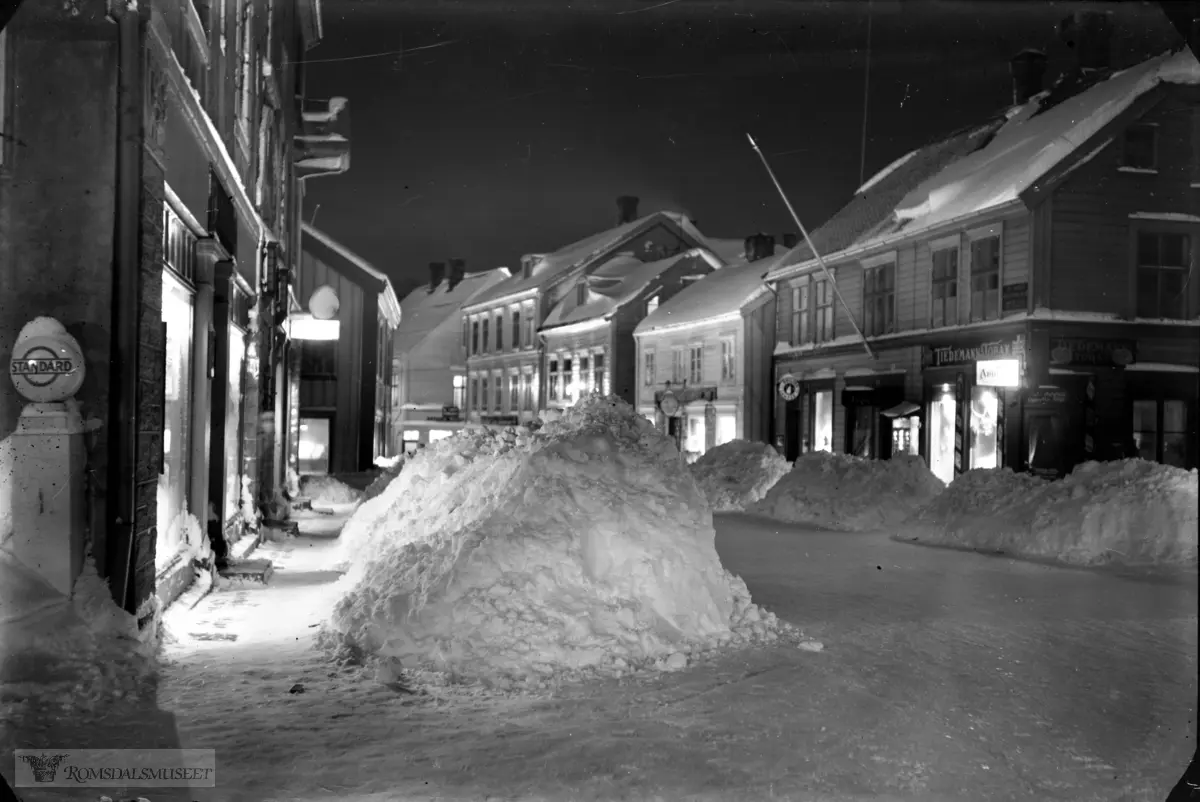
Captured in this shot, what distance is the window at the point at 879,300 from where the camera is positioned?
101 ft

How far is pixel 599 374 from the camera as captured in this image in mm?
51594

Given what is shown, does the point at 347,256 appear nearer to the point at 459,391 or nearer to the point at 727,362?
the point at 727,362

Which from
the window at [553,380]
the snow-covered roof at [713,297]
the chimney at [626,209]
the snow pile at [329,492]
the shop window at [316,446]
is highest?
the chimney at [626,209]

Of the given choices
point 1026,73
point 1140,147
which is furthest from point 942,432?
point 1026,73

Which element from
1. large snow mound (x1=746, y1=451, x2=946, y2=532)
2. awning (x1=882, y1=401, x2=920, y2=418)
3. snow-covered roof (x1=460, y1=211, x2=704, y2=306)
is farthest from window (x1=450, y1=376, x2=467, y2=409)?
large snow mound (x1=746, y1=451, x2=946, y2=532)

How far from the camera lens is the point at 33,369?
6699 mm

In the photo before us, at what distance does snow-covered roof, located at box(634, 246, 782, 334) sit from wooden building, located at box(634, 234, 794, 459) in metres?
0.05

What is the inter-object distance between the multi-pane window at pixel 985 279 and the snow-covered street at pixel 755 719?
57.0ft

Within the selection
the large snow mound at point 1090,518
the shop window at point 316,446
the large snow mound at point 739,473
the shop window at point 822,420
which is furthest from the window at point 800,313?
the large snow mound at point 1090,518

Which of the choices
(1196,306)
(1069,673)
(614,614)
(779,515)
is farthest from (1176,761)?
(1196,306)

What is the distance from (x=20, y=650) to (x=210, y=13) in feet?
24.4

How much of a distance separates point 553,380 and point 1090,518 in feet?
141

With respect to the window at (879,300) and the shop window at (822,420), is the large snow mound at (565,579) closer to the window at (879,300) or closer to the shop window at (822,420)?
the window at (879,300)

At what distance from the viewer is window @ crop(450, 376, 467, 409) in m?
66.7
